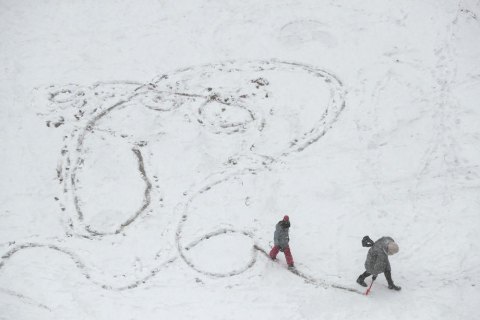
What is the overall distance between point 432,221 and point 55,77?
1312 cm

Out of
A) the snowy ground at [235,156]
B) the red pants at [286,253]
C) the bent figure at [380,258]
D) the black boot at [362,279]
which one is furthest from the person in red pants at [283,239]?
the bent figure at [380,258]

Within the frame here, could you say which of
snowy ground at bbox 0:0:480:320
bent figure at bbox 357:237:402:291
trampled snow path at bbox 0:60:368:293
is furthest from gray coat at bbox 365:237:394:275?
trampled snow path at bbox 0:60:368:293

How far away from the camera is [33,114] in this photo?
1510cm

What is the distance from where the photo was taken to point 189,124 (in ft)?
49.0

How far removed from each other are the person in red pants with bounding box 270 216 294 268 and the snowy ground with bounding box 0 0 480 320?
17.0 inches

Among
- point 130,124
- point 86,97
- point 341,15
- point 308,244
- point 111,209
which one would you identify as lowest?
point 308,244

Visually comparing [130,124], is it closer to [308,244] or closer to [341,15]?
[308,244]

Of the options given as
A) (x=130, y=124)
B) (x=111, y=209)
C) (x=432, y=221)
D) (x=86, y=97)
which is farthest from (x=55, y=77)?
(x=432, y=221)

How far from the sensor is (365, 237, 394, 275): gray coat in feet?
32.6

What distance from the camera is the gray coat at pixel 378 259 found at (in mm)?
9922

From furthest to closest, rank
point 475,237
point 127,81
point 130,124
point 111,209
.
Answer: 1. point 127,81
2. point 130,124
3. point 111,209
4. point 475,237

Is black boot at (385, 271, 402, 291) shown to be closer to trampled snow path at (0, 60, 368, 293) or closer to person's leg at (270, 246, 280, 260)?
trampled snow path at (0, 60, 368, 293)

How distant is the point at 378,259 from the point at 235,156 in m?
5.52

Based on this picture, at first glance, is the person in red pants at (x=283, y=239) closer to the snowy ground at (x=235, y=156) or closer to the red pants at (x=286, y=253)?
the red pants at (x=286, y=253)
